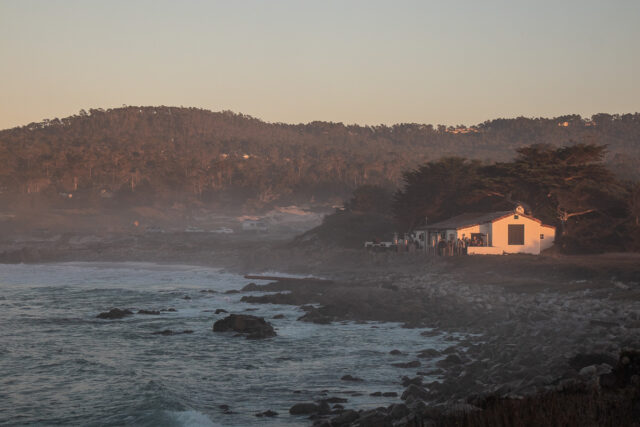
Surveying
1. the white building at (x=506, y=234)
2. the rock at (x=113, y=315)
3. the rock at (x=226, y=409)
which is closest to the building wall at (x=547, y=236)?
the white building at (x=506, y=234)

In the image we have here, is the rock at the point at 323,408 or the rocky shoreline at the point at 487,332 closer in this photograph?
the rocky shoreline at the point at 487,332

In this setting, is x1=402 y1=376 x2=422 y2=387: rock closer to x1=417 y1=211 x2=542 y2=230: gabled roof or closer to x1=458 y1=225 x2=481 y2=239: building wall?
x1=417 y1=211 x2=542 y2=230: gabled roof

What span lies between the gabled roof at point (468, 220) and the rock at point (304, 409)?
38.4 meters

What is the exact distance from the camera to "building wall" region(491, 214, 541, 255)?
1996 inches

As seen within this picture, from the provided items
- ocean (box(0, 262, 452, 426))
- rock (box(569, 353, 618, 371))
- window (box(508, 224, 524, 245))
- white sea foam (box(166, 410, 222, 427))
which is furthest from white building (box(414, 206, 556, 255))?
white sea foam (box(166, 410, 222, 427))

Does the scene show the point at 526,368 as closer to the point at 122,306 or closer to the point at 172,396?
the point at 172,396

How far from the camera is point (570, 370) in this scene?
49.3 ft

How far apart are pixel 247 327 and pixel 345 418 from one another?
1419 centimetres

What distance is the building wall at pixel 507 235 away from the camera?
1996 inches

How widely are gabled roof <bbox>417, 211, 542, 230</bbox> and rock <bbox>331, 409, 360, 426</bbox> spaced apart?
39179 millimetres

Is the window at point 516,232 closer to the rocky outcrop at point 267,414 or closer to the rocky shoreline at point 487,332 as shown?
the rocky shoreline at point 487,332

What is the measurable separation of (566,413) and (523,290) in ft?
89.6

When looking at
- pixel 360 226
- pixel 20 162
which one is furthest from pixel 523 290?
pixel 20 162

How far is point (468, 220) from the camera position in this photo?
178 ft
